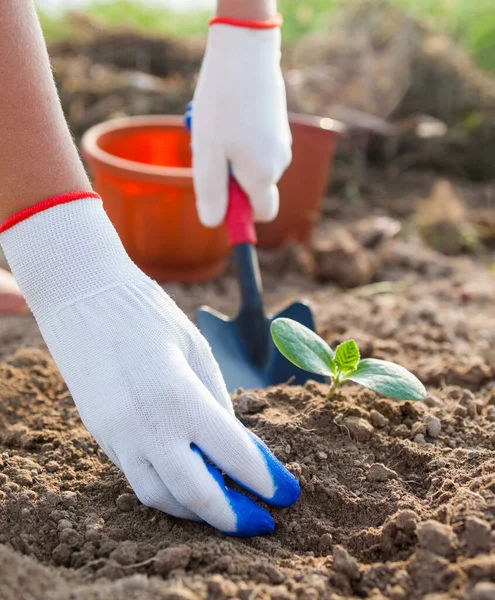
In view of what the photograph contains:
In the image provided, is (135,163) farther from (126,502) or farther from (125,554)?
(125,554)

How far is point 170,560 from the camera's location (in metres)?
1.10

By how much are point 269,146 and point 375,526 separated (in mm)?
990

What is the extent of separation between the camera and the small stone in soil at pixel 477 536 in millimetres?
1058

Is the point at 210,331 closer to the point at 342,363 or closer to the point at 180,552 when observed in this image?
the point at 342,363

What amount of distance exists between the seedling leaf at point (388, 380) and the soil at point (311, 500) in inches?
3.9

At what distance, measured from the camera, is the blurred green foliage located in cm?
479

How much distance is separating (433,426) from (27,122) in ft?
3.24

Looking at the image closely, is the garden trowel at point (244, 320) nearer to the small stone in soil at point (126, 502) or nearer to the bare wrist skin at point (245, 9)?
the bare wrist skin at point (245, 9)

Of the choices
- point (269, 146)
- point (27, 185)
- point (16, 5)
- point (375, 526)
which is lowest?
point (375, 526)

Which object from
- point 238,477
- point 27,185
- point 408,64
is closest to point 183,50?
point 408,64

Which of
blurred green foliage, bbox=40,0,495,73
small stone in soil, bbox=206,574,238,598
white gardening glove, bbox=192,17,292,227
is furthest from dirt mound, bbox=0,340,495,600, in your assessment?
blurred green foliage, bbox=40,0,495,73

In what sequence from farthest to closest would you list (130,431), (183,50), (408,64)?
(183,50), (408,64), (130,431)

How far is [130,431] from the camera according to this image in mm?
1220

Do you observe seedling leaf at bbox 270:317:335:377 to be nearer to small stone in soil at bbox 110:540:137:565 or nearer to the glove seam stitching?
the glove seam stitching
